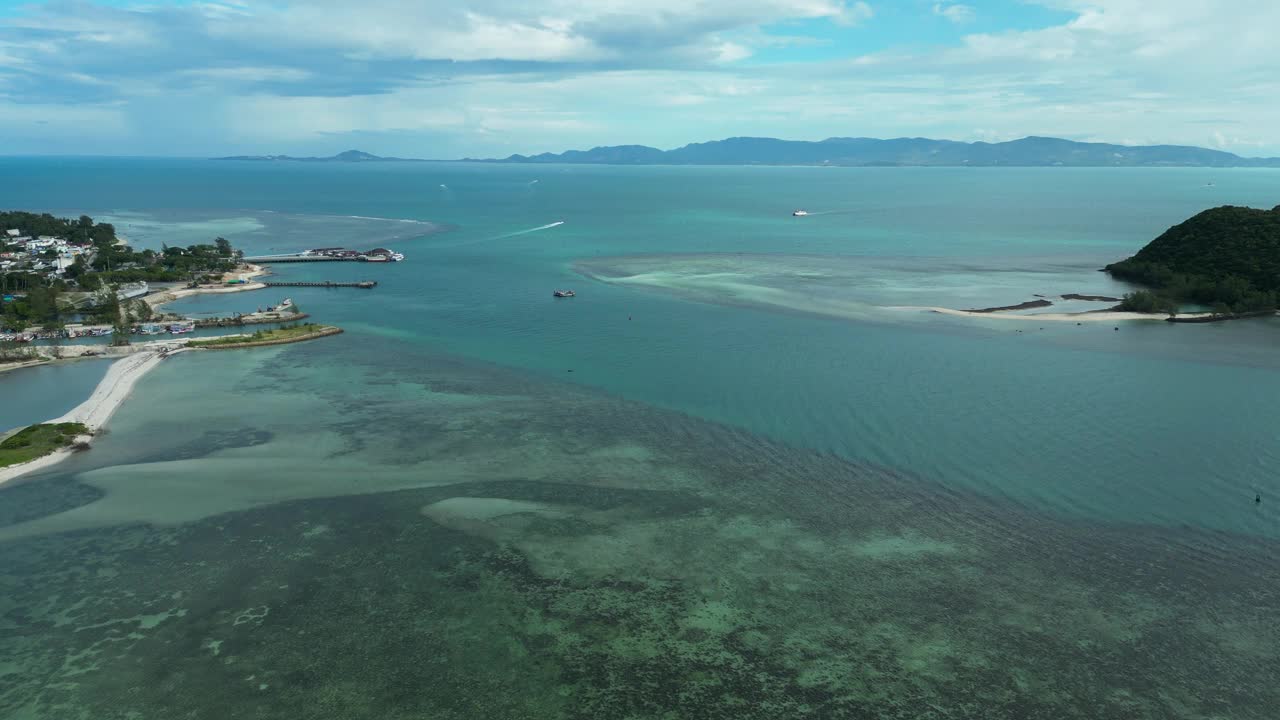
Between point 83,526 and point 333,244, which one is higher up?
point 333,244

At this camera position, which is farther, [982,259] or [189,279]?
[982,259]

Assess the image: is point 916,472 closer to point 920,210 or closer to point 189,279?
point 189,279

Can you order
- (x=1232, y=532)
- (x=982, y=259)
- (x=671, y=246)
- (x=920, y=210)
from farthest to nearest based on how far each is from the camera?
(x=920, y=210)
(x=671, y=246)
(x=982, y=259)
(x=1232, y=532)

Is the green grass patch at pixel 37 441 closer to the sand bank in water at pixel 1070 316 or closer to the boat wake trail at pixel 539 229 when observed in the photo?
the sand bank in water at pixel 1070 316

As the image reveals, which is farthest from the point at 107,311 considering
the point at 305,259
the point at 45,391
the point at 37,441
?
the point at 305,259

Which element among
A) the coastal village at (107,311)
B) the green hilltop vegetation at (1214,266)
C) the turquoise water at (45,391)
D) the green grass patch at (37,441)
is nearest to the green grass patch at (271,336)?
the coastal village at (107,311)

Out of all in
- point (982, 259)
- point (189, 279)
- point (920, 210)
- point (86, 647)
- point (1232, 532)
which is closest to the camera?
point (86, 647)

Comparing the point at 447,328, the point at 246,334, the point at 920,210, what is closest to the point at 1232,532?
the point at 447,328
